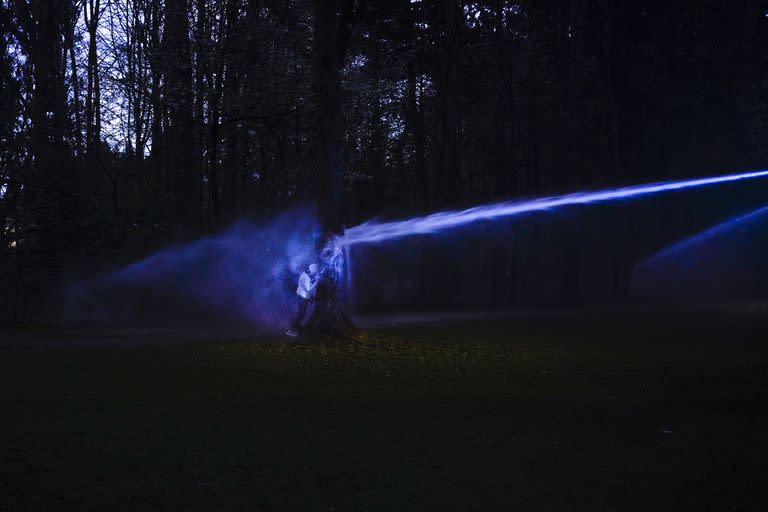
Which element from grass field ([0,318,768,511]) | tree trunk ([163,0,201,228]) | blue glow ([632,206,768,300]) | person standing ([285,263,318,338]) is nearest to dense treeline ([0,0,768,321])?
tree trunk ([163,0,201,228])

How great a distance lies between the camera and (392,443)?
9031 mm

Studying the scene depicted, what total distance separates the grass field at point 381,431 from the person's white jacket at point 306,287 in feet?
10.5

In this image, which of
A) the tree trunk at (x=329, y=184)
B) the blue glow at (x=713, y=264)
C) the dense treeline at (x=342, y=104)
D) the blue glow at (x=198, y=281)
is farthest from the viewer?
the blue glow at (x=713, y=264)

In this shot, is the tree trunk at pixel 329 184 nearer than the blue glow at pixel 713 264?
Yes

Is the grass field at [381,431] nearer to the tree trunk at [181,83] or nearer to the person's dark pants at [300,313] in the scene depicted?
the person's dark pants at [300,313]

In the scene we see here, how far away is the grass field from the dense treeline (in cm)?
1016

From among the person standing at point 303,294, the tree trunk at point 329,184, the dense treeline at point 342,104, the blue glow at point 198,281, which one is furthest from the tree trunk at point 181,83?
the person standing at point 303,294

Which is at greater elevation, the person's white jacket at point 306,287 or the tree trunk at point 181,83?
the tree trunk at point 181,83

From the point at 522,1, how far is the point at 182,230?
19.9 meters

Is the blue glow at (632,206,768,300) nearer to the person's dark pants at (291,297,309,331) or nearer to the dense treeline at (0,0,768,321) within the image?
the dense treeline at (0,0,768,321)

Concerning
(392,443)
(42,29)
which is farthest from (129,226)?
(392,443)

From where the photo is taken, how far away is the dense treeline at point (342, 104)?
26.4 metres

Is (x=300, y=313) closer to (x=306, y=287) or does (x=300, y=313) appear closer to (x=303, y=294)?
(x=303, y=294)

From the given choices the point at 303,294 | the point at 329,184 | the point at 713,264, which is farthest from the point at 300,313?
the point at 713,264
